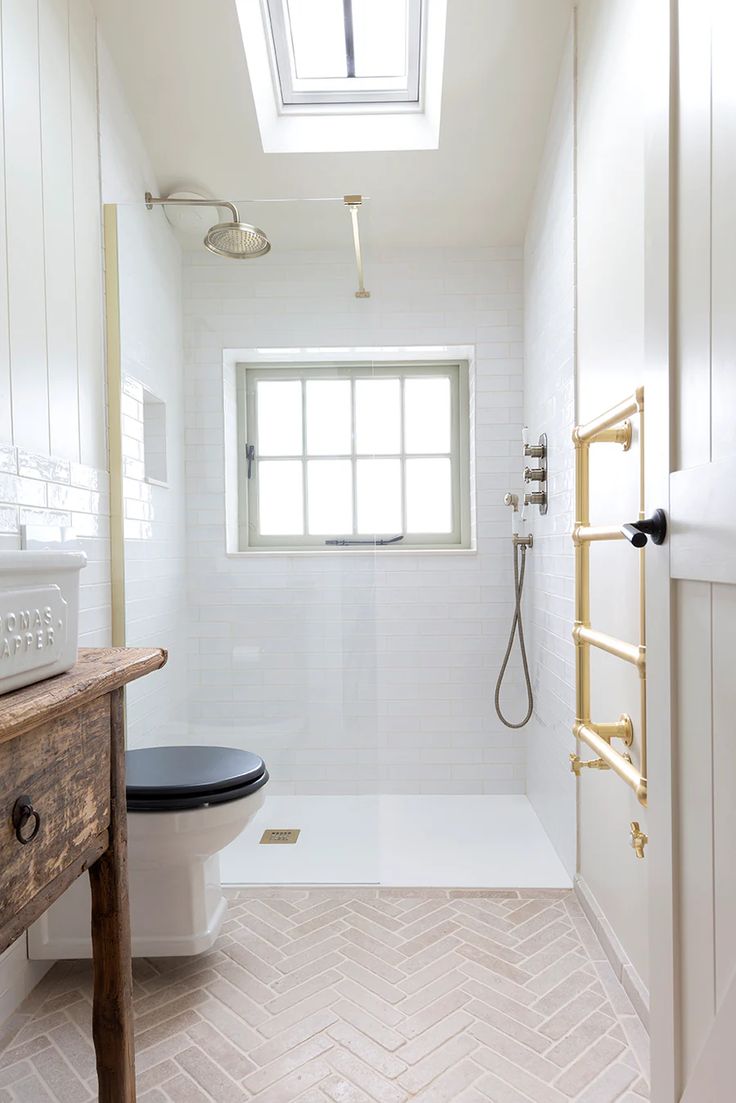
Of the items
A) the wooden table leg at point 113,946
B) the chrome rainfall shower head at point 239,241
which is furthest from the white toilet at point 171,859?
the chrome rainfall shower head at point 239,241

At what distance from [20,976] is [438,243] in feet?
9.20

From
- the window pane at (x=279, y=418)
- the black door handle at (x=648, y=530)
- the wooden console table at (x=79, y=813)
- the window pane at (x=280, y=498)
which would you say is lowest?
the wooden console table at (x=79, y=813)

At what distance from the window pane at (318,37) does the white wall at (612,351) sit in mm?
838

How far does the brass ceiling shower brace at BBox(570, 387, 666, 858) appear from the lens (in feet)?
4.62

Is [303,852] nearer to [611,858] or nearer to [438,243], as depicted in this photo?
[611,858]

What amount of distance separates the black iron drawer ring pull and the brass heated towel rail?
1.02 m

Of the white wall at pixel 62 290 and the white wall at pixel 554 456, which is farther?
the white wall at pixel 554 456

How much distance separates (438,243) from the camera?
117 inches

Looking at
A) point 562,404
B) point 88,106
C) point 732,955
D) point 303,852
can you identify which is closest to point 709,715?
point 732,955

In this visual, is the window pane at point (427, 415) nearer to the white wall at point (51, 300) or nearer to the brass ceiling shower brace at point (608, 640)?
the brass ceiling shower brace at point (608, 640)

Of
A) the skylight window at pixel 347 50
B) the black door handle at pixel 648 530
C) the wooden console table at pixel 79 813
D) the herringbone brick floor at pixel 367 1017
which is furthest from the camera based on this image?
the skylight window at pixel 347 50

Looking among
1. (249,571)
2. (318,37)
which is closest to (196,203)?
(318,37)

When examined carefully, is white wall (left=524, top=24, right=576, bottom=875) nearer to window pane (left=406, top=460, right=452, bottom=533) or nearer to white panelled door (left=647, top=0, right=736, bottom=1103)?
window pane (left=406, top=460, right=452, bottom=533)

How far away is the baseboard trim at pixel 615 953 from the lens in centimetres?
155
